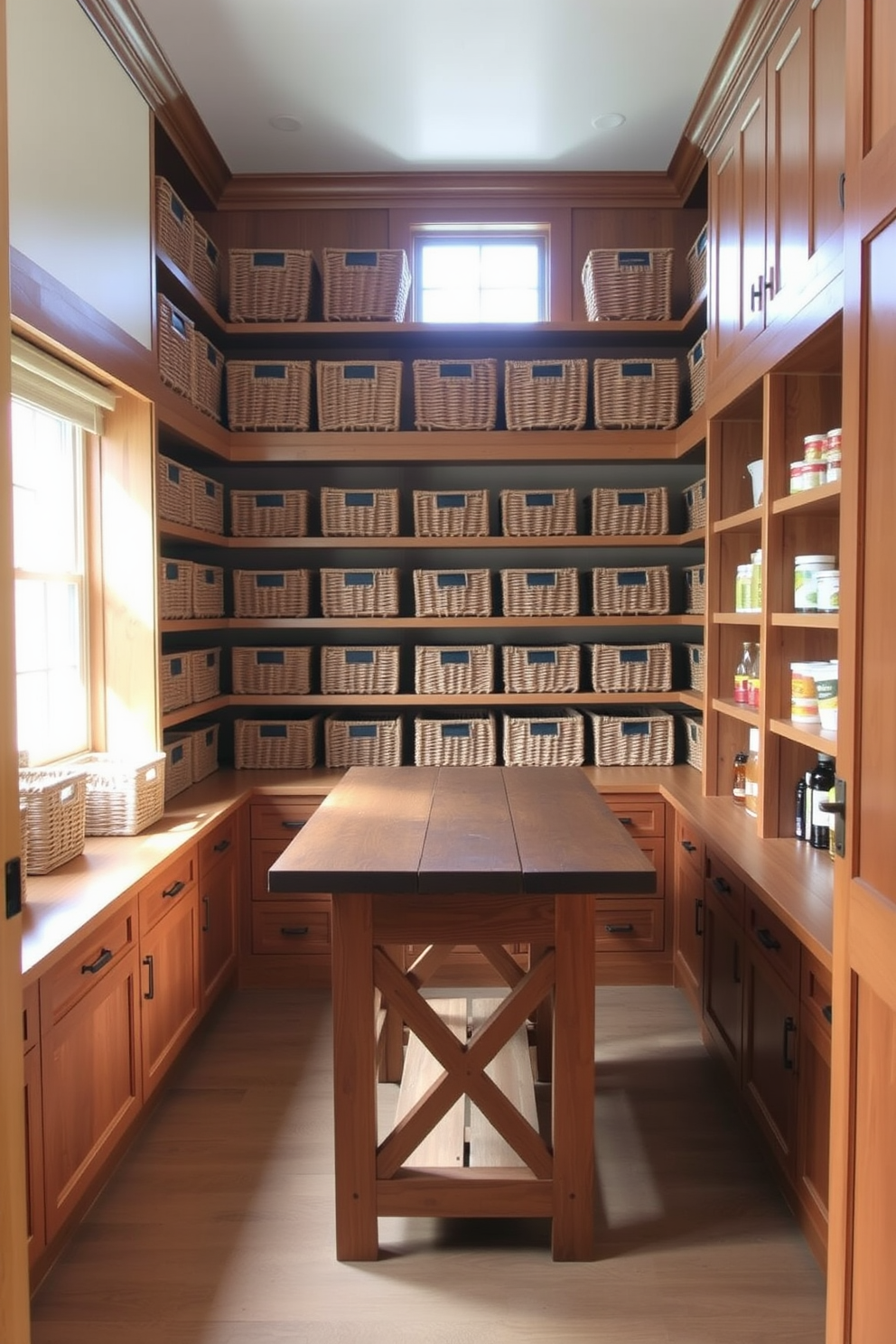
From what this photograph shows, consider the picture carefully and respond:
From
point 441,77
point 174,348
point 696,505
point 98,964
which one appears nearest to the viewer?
point 98,964

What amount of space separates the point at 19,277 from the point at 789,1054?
104 inches

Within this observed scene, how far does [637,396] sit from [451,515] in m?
0.93

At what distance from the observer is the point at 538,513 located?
3844 millimetres

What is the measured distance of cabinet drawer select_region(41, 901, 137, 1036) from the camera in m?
1.97

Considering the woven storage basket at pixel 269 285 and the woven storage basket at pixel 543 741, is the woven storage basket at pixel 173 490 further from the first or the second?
the woven storage basket at pixel 543 741

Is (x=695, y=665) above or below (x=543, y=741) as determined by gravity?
above

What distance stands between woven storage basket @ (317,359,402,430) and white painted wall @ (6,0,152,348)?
891 mm

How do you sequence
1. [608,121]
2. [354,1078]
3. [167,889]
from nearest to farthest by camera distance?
[354,1078] < [167,889] < [608,121]

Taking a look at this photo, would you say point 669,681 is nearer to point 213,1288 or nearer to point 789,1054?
point 789,1054

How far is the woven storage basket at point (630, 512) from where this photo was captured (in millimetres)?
3854

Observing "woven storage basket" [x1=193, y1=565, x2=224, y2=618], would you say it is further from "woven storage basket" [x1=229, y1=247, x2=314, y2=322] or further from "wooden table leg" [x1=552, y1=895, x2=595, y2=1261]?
"wooden table leg" [x1=552, y1=895, x2=595, y2=1261]

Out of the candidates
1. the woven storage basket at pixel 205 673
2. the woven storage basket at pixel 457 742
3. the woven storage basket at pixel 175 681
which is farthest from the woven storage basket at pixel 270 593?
the woven storage basket at pixel 457 742

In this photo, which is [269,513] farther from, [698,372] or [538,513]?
[698,372]

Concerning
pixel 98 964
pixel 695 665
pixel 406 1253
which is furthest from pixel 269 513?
pixel 406 1253
